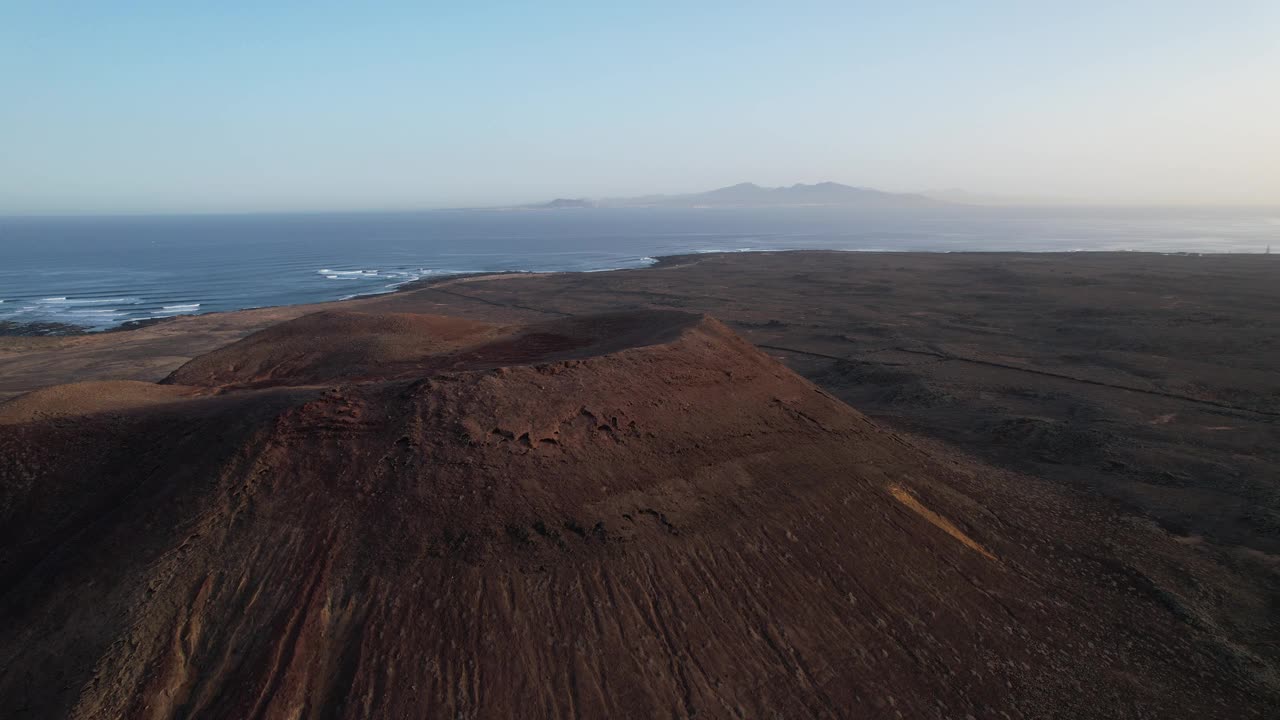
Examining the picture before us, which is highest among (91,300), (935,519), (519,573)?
(519,573)

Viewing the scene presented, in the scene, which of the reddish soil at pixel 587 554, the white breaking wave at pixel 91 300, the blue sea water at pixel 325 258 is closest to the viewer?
the reddish soil at pixel 587 554

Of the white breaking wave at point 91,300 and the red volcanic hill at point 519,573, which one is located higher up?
the red volcanic hill at point 519,573

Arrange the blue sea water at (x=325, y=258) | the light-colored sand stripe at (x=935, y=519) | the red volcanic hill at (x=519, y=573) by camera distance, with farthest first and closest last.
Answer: the blue sea water at (x=325, y=258) < the light-colored sand stripe at (x=935, y=519) < the red volcanic hill at (x=519, y=573)

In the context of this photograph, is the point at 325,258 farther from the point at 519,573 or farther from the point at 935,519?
the point at 519,573

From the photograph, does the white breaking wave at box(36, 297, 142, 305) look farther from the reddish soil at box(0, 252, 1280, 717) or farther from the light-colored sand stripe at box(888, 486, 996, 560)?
the light-colored sand stripe at box(888, 486, 996, 560)

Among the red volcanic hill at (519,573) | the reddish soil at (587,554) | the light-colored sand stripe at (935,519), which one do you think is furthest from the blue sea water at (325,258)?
the light-colored sand stripe at (935,519)

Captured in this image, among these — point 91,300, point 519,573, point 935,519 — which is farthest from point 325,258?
point 519,573

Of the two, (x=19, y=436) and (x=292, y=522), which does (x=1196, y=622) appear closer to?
(x=292, y=522)

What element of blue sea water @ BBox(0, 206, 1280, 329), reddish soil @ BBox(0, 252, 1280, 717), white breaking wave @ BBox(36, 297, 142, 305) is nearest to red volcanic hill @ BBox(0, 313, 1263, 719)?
reddish soil @ BBox(0, 252, 1280, 717)

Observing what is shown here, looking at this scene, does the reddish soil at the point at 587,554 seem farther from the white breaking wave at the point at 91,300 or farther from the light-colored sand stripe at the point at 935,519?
the white breaking wave at the point at 91,300
